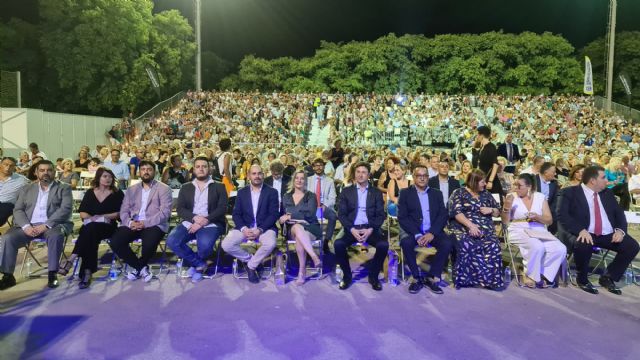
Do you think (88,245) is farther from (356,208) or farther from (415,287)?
(415,287)

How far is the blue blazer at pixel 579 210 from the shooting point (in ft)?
19.2

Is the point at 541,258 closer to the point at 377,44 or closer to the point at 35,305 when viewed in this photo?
the point at 35,305

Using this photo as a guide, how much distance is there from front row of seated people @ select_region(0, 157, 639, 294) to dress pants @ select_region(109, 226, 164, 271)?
0.01 metres

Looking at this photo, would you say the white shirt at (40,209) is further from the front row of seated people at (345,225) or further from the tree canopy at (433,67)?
the tree canopy at (433,67)

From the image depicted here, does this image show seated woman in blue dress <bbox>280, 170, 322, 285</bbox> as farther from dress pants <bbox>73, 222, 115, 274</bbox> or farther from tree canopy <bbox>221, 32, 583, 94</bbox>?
tree canopy <bbox>221, 32, 583, 94</bbox>

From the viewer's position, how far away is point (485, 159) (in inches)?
293

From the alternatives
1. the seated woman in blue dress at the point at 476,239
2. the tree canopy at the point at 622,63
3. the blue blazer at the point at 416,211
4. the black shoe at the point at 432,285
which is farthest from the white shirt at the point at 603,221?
the tree canopy at the point at 622,63

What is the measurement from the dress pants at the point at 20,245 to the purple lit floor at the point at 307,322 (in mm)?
310

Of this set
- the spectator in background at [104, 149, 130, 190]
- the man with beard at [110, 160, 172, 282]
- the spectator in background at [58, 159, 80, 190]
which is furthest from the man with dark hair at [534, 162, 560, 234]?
the spectator in background at [58, 159, 80, 190]

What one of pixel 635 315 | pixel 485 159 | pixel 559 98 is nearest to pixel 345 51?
pixel 559 98

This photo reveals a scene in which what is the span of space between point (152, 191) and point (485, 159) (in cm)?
505

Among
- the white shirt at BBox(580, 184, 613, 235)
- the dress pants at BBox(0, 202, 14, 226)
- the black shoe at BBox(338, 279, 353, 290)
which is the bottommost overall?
the black shoe at BBox(338, 279, 353, 290)

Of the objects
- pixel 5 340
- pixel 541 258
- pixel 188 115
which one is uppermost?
pixel 188 115

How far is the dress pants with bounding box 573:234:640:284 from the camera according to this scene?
5.65 metres
